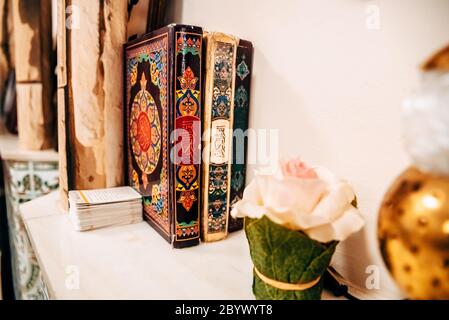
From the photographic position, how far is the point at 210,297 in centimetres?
52

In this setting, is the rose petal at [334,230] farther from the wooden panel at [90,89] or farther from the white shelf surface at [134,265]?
the wooden panel at [90,89]

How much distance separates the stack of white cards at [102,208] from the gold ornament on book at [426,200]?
0.61 metres

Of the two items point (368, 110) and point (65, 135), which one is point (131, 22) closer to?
point (65, 135)

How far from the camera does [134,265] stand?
0.60 m

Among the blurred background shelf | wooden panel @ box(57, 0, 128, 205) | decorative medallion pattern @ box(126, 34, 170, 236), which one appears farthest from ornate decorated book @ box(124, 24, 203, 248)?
the blurred background shelf

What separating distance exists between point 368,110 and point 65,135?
0.74 m

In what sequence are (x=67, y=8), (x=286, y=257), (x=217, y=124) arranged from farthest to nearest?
(x=67, y=8) < (x=217, y=124) < (x=286, y=257)

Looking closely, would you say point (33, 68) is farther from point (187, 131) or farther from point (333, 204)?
point (333, 204)

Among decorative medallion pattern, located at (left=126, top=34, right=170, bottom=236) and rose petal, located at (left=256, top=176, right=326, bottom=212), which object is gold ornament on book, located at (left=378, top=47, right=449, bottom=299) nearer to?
rose petal, located at (left=256, top=176, right=326, bottom=212)

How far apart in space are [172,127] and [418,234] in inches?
18.2

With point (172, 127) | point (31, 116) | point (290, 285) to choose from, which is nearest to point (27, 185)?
point (31, 116)

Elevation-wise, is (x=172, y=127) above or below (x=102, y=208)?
above

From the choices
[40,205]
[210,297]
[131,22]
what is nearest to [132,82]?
[131,22]

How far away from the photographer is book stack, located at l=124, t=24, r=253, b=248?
2.10ft
